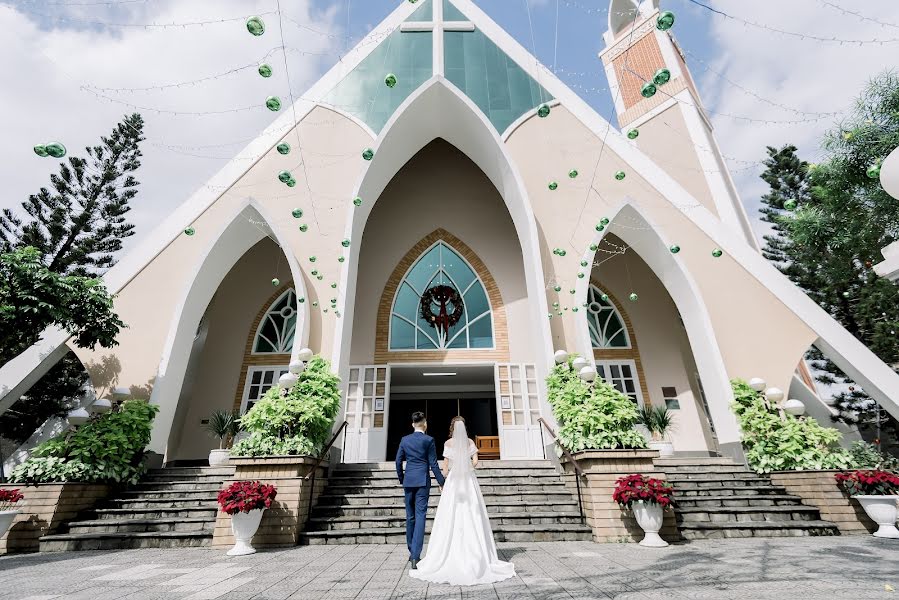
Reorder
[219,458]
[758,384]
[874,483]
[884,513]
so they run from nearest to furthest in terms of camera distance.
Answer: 1. [884,513]
2. [874,483]
3. [758,384]
4. [219,458]

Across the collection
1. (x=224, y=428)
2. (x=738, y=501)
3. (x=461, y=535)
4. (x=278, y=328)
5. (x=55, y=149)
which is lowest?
(x=461, y=535)

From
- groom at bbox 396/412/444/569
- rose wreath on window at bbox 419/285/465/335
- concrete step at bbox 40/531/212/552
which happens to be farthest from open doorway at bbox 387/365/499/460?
groom at bbox 396/412/444/569

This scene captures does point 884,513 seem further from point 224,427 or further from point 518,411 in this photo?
point 224,427

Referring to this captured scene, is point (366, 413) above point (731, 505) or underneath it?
above

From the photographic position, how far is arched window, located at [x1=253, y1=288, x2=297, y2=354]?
412 inches

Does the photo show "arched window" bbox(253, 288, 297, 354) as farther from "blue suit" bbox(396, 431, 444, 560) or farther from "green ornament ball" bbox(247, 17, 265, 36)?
"green ornament ball" bbox(247, 17, 265, 36)

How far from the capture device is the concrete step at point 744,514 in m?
5.68

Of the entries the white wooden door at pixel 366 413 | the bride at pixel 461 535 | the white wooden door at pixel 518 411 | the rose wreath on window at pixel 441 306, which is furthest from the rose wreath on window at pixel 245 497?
the rose wreath on window at pixel 441 306

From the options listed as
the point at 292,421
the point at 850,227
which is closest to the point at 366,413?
the point at 292,421

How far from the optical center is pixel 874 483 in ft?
18.3

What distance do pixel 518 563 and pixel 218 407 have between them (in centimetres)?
830

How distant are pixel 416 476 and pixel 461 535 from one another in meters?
0.63

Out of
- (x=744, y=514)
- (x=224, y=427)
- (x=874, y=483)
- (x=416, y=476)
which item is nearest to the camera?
(x=416, y=476)

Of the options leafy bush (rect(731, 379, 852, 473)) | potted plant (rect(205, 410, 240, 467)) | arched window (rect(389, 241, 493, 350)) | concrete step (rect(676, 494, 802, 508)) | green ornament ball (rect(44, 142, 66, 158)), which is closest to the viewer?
green ornament ball (rect(44, 142, 66, 158))
